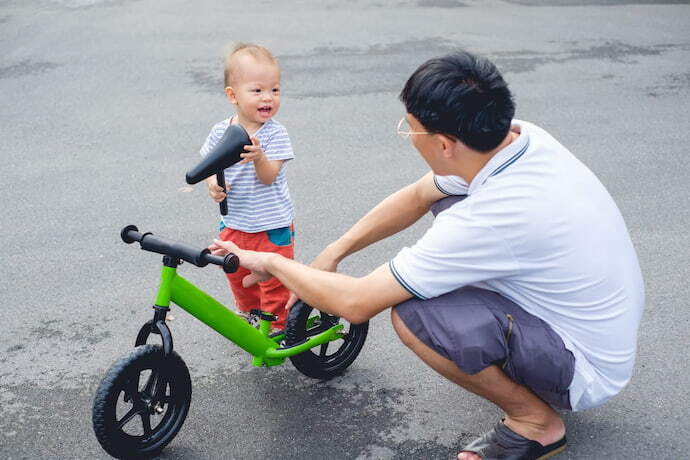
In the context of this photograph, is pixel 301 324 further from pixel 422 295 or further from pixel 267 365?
pixel 422 295

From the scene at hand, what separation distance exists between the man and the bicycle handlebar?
128 millimetres

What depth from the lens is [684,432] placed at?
286 centimetres

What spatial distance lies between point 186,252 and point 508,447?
1.30m

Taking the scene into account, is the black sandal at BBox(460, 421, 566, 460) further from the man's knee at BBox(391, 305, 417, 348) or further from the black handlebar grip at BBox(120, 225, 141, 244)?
the black handlebar grip at BBox(120, 225, 141, 244)

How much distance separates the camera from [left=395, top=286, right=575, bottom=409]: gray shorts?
2.43 metres

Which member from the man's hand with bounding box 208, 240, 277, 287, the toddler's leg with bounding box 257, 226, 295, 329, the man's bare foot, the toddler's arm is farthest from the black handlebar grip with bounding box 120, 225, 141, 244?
the man's bare foot

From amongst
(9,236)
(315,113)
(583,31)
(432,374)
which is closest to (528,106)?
(315,113)

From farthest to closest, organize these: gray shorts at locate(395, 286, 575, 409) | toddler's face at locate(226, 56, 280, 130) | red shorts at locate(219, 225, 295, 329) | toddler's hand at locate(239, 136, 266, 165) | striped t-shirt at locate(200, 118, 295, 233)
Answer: red shorts at locate(219, 225, 295, 329) → striped t-shirt at locate(200, 118, 295, 233) → toddler's face at locate(226, 56, 280, 130) → toddler's hand at locate(239, 136, 266, 165) → gray shorts at locate(395, 286, 575, 409)

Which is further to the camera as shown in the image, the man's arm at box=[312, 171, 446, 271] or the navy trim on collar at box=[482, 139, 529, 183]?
the man's arm at box=[312, 171, 446, 271]

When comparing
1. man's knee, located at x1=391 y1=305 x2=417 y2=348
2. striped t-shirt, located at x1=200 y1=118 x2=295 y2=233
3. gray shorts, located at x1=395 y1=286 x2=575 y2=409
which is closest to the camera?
gray shorts, located at x1=395 y1=286 x2=575 y2=409

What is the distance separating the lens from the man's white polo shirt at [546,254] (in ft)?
7.64

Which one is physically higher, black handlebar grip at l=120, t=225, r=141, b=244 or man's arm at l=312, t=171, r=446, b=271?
black handlebar grip at l=120, t=225, r=141, b=244

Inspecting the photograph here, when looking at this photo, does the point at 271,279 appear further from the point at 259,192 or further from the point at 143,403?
the point at 143,403

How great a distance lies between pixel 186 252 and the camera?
250 cm
